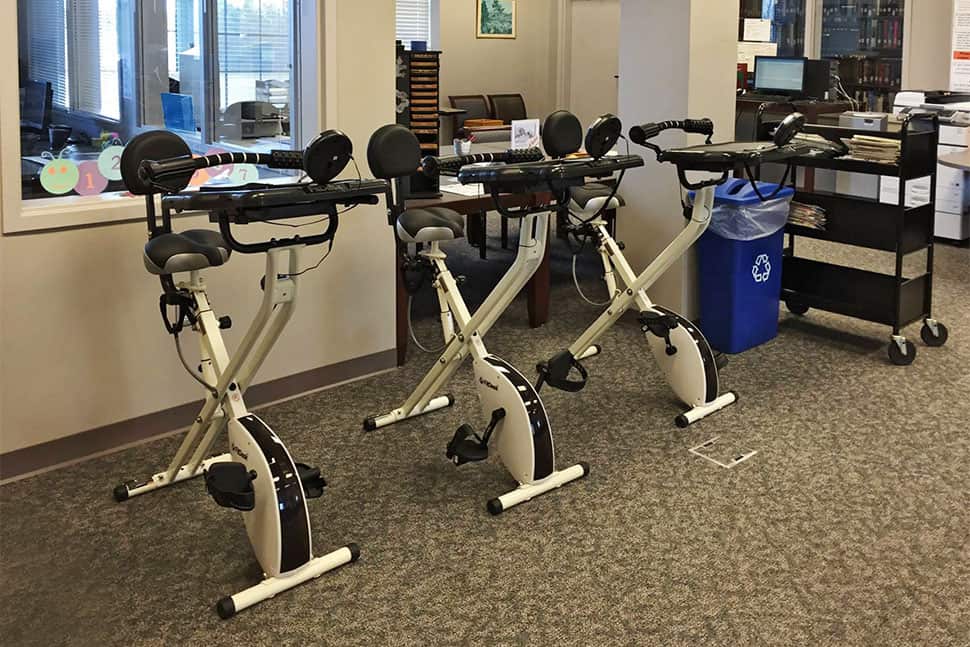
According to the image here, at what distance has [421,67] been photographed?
657 cm

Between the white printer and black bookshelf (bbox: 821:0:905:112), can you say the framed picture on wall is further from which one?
the white printer

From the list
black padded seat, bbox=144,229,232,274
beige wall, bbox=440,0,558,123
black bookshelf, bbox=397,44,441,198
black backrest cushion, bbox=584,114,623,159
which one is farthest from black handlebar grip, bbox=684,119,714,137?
beige wall, bbox=440,0,558,123

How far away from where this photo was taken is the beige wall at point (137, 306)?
326 centimetres

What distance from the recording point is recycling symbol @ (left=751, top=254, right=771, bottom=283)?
185 inches

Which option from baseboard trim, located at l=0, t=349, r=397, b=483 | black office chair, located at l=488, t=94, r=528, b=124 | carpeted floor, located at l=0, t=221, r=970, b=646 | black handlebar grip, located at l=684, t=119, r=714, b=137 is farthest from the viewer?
black office chair, located at l=488, t=94, r=528, b=124

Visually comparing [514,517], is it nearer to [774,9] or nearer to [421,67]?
[421,67]

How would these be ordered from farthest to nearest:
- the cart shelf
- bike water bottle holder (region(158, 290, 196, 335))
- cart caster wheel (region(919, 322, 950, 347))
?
cart caster wheel (region(919, 322, 950, 347))
the cart shelf
bike water bottle holder (region(158, 290, 196, 335))

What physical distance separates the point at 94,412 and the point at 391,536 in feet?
4.04

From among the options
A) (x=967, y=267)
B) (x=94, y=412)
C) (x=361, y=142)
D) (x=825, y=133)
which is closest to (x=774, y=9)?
(x=967, y=267)

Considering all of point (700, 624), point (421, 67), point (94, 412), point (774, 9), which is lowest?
point (700, 624)

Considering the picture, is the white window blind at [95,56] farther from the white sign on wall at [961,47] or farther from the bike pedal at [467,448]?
the white sign on wall at [961,47]

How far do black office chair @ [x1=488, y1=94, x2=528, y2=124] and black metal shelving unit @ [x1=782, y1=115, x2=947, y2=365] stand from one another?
5240 millimetres

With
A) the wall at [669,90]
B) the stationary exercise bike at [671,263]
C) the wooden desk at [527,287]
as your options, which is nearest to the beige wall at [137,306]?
the wooden desk at [527,287]

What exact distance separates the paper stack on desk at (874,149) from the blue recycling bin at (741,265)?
35 centimetres
